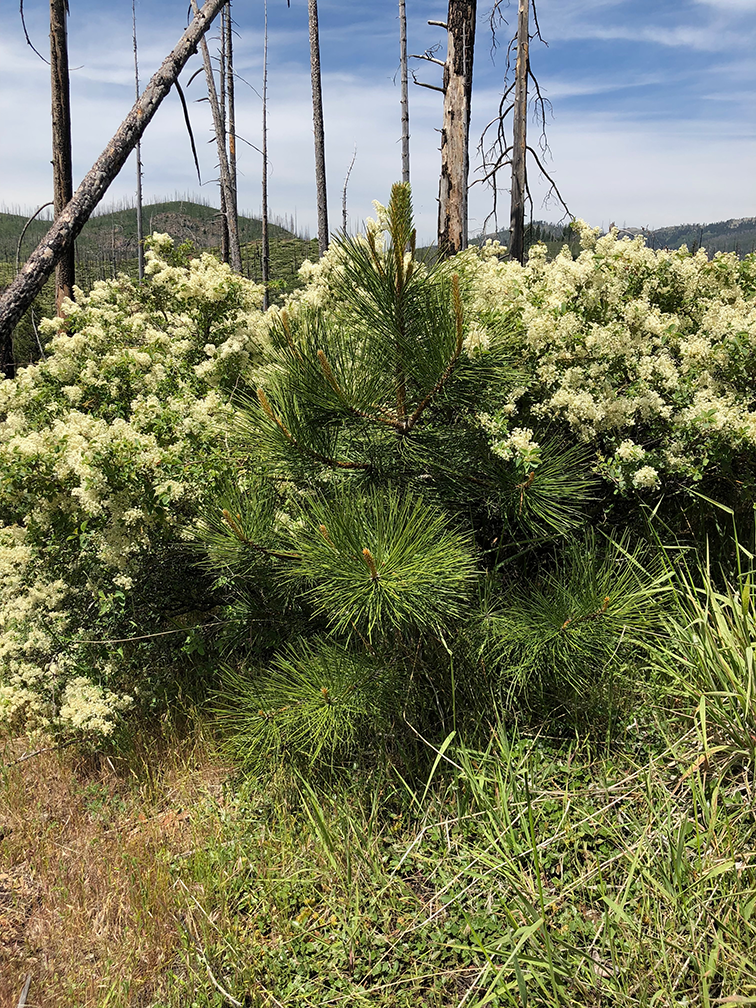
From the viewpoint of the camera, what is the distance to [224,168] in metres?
14.4

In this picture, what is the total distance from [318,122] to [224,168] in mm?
2404

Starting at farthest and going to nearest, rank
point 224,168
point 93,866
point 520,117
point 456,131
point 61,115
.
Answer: point 224,168 < point 520,117 < point 61,115 < point 456,131 < point 93,866

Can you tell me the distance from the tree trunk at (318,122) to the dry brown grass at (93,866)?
40.7 ft

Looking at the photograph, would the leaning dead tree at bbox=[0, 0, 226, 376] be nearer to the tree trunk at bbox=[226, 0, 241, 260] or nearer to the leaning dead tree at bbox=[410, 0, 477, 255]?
the leaning dead tree at bbox=[410, 0, 477, 255]

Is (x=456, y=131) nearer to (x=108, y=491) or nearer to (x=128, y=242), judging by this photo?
(x=108, y=491)

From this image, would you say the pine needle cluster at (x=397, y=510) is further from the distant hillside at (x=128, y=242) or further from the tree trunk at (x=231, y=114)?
the distant hillside at (x=128, y=242)

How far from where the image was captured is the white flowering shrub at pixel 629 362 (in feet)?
8.37

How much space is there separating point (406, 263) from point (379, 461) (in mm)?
772

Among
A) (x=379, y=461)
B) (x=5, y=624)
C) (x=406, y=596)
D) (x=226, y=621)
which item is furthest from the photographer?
(x=5, y=624)

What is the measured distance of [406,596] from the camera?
2057 mm

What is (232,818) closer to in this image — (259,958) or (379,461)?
(259,958)

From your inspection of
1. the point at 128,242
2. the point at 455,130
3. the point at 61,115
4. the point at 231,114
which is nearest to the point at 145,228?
the point at 128,242

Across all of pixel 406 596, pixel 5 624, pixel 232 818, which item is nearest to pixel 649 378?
pixel 406 596

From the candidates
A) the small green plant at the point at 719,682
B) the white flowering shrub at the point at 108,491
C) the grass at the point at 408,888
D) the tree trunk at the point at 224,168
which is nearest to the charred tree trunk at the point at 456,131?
the white flowering shrub at the point at 108,491
